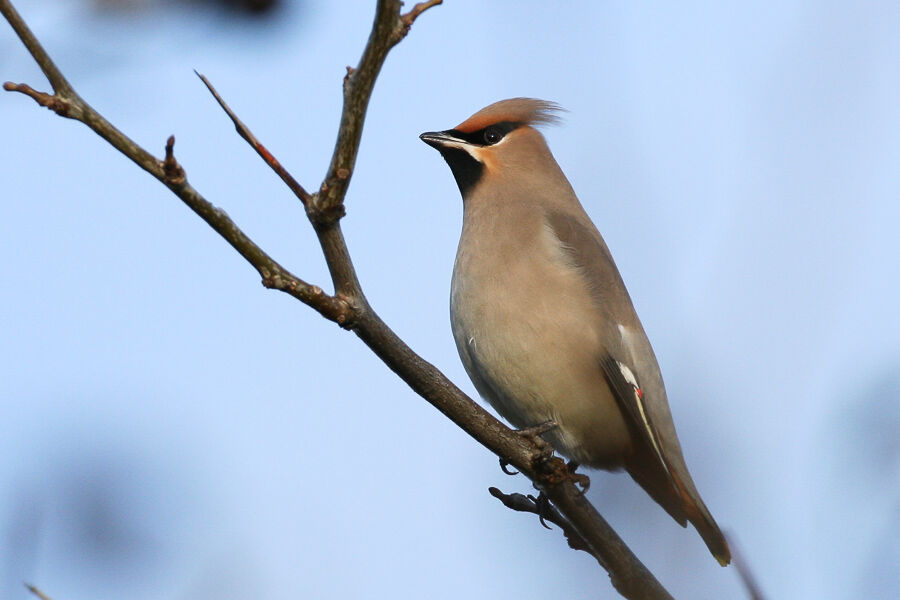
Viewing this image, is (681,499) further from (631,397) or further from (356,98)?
(356,98)

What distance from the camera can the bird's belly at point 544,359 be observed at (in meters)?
4.62

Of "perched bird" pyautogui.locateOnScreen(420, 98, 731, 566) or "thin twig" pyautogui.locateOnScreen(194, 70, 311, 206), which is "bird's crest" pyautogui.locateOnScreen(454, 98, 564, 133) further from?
"thin twig" pyautogui.locateOnScreen(194, 70, 311, 206)

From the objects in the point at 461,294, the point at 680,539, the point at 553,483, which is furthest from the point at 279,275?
the point at 461,294

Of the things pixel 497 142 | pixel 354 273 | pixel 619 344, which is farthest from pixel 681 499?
pixel 497 142

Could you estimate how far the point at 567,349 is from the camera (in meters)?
4.65

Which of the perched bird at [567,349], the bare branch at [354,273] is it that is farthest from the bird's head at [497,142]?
the bare branch at [354,273]

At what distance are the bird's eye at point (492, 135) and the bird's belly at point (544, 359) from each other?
1209 mm

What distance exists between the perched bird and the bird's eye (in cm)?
70

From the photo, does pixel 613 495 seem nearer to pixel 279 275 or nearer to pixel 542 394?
pixel 542 394

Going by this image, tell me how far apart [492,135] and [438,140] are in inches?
12.9

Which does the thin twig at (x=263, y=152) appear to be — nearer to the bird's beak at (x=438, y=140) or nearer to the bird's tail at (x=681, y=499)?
the bird's tail at (x=681, y=499)

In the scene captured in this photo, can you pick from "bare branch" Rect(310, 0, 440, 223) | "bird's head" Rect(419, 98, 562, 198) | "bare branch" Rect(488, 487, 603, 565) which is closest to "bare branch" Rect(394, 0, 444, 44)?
"bare branch" Rect(310, 0, 440, 223)

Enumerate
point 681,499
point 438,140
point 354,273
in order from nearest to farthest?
point 354,273 < point 681,499 < point 438,140

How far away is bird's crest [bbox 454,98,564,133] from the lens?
5883 millimetres
